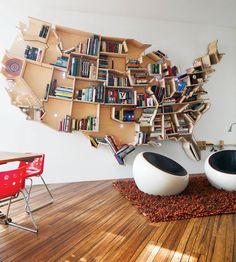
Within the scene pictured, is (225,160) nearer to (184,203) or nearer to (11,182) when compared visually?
(184,203)

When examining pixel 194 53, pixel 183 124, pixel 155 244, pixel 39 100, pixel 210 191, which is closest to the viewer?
pixel 155 244

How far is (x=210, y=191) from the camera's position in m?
3.20

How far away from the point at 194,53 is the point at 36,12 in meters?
3.37

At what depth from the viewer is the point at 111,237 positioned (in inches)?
77.0

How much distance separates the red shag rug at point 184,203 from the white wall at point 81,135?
0.98m

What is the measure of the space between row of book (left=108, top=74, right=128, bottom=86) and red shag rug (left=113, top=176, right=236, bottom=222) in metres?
1.92

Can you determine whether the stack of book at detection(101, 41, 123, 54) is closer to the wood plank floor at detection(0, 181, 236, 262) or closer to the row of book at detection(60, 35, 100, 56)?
the row of book at detection(60, 35, 100, 56)

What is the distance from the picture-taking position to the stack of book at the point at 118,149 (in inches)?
156

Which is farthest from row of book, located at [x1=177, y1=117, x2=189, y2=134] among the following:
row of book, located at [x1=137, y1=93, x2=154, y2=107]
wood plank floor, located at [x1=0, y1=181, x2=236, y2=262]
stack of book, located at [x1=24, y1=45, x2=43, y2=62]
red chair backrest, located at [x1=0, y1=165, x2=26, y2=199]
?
red chair backrest, located at [x1=0, y1=165, x2=26, y2=199]

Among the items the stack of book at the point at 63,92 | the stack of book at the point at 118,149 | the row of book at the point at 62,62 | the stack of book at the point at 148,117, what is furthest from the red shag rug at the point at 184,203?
the row of book at the point at 62,62

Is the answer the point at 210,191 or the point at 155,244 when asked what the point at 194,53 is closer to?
the point at 210,191

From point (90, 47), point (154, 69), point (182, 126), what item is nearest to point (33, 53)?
point (90, 47)

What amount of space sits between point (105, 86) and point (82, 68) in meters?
0.53

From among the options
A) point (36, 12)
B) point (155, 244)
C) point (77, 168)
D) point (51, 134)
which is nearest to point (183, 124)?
point (77, 168)
